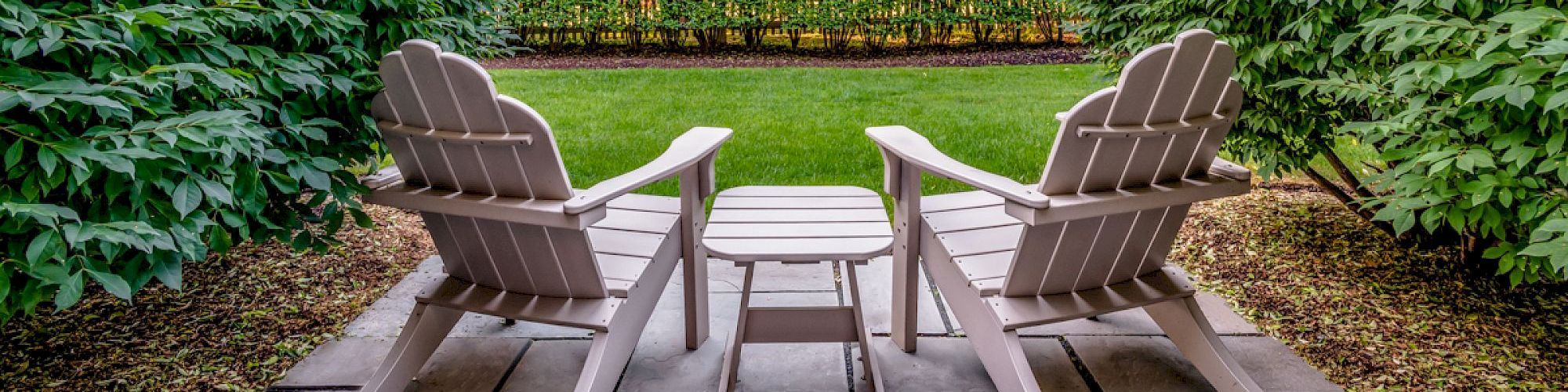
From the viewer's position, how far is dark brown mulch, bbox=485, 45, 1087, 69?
31.3ft

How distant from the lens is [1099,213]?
1950 millimetres

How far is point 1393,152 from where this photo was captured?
2359 millimetres

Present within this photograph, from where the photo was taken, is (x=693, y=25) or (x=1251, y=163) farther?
(x=693, y=25)

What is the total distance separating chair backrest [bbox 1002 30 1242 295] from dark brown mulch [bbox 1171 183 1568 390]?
0.82 meters

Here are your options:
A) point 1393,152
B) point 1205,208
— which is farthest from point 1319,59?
point 1205,208

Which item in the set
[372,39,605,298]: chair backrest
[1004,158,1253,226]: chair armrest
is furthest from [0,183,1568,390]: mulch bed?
[372,39,605,298]: chair backrest

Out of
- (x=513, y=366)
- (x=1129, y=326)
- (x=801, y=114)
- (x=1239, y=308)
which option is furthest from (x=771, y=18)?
(x=513, y=366)

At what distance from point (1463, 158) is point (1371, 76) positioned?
627mm

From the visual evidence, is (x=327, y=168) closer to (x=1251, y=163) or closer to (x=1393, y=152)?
(x=1393, y=152)

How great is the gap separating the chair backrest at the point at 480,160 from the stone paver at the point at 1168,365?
1346 mm

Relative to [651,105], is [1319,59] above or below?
above

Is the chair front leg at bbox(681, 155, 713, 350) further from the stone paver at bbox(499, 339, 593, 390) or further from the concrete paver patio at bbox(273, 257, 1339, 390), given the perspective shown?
the stone paver at bbox(499, 339, 593, 390)

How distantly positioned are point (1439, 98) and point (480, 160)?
243 cm

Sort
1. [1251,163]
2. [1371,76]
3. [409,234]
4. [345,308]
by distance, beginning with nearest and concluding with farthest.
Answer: [1371,76], [345,308], [409,234], [1251,163]
